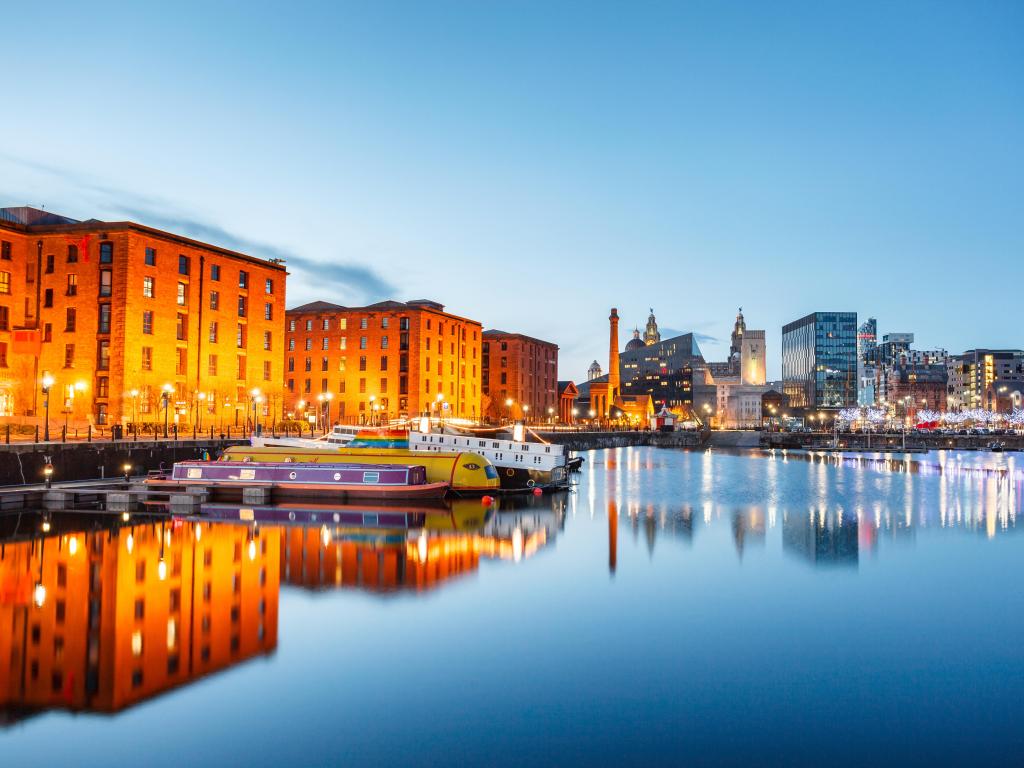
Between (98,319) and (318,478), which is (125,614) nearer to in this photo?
(318,478)

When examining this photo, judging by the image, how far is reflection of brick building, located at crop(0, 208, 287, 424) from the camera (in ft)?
201

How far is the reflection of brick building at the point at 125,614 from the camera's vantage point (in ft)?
51.3

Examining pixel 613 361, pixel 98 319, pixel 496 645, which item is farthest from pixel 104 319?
pixel 613 361

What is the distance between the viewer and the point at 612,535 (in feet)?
120

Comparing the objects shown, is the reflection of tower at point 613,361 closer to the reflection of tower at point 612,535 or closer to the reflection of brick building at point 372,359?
the reflection of brick building at point 372,359

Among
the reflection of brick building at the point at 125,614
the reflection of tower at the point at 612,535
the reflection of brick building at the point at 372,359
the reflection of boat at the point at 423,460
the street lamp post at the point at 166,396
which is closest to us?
the reflection of brick building at the point at 125,614

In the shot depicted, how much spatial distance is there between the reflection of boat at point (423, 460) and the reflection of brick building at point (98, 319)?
63.3 ft

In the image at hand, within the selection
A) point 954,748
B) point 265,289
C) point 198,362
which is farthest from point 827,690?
point 265,289

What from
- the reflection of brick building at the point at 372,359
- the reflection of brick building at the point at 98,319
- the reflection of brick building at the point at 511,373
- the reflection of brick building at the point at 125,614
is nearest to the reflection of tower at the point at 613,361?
the reflection of brick building at the point at 511,373

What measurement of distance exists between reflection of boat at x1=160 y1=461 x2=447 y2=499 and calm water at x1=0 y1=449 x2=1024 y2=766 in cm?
668

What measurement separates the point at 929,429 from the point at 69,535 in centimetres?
19666

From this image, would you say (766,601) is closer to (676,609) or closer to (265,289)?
(676,609)

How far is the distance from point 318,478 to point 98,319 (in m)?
30.8

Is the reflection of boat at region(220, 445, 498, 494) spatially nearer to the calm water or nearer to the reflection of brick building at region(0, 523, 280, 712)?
the calm water
